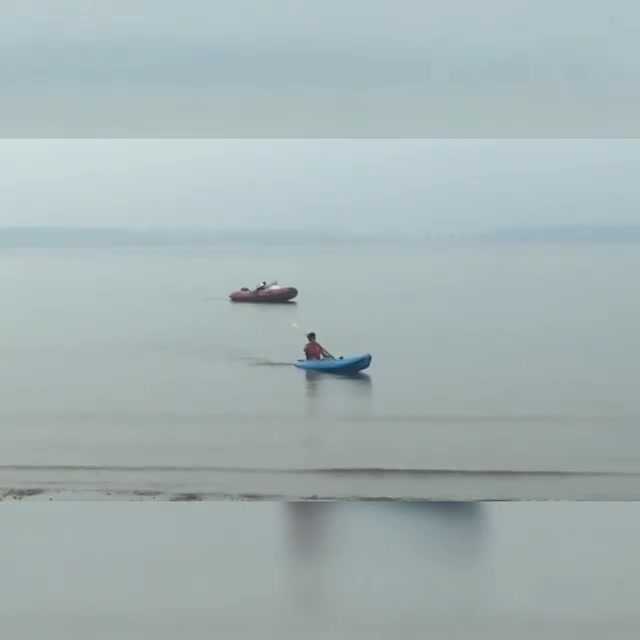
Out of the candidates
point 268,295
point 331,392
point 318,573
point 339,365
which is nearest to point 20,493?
point 318,573

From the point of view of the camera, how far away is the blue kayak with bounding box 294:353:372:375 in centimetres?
853

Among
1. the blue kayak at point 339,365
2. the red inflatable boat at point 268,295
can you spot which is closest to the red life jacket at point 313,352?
the blue kayak at point 339,365

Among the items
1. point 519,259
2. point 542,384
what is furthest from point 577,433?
point 519,259

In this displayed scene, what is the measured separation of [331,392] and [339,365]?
0.99 feet

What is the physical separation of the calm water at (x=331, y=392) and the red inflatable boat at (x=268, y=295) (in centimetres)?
23

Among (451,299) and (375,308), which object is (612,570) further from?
(451,299)

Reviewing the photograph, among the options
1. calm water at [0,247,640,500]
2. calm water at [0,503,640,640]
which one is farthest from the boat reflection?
calm water at [0,247,640,500]

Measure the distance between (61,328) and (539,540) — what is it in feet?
31.9

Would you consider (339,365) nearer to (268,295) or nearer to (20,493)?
(20,493)

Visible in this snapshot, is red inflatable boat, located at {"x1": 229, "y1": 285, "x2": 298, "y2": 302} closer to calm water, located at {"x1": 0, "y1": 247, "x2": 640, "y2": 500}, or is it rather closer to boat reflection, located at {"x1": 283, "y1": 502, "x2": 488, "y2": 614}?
calm water, located at {"x1": 0, "y1": 247, "x2": 640, "y2": 500}

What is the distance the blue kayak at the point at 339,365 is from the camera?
853cm

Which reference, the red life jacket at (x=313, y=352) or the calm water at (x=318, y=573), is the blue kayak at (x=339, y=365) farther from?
the calm water at (x=318, y=573)

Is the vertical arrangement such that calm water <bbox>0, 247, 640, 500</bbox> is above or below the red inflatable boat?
below

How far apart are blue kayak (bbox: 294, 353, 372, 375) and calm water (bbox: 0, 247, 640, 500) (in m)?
0.12
